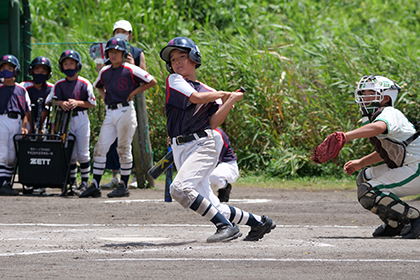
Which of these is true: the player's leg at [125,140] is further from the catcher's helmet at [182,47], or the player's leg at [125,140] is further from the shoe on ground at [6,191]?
the catcher's helmet at [182,47]

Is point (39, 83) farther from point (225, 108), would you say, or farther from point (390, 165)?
point (390, 165)

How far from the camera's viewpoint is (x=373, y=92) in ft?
21.2

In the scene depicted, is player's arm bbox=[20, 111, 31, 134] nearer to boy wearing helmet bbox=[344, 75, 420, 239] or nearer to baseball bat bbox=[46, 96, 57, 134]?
baseball bat bbox=[46, 96, 57, 134]

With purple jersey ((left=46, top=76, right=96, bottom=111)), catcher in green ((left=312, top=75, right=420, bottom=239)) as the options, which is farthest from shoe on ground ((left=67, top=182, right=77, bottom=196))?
catcher in green ((left=312, top=75, right=420, bottom=239))

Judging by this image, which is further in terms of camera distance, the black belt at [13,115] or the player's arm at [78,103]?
the black belt at [13,115]

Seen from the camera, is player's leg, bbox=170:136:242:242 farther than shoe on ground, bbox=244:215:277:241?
No

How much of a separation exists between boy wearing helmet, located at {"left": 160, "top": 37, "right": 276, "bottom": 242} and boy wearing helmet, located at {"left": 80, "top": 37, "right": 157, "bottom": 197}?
148 inches

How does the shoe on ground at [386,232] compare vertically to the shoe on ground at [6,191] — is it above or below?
above

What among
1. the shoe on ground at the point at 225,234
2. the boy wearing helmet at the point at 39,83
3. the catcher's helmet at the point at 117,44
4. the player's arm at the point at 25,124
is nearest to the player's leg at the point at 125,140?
Result: the catcher's helmet at the point at 117,44

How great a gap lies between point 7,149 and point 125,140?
1.82 metres

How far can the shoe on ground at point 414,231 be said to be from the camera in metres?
6.15

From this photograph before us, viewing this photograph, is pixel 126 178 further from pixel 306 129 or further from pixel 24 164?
pixel 306 129

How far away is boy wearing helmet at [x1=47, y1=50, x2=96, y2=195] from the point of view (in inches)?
396

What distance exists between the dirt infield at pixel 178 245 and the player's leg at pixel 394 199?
22 cm
